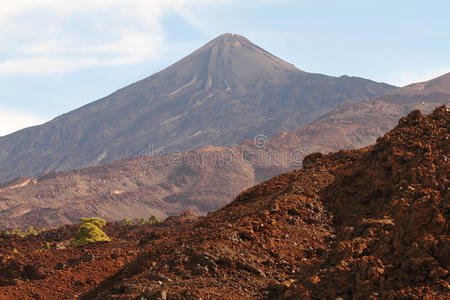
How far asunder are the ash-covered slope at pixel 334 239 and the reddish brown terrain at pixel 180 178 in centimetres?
8436

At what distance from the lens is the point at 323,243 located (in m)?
12.0

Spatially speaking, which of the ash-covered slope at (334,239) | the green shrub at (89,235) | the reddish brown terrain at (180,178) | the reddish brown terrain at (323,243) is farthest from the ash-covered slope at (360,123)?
the ash-covered slope at (334,239)

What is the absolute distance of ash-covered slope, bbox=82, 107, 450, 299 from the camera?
8.02m

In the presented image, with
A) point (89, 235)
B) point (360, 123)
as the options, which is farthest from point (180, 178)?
point (89, 235)

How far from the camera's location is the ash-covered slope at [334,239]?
→ 802 centimetres

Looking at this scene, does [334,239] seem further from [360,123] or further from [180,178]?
[360,123]

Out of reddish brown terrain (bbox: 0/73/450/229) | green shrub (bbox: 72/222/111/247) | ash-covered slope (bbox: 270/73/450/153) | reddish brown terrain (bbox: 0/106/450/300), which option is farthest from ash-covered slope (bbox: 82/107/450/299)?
ash-covered slope (bbox: 270/73/450/153)

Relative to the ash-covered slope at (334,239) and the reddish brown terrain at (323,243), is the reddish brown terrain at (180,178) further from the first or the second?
the ash-covered slope at (334,239)

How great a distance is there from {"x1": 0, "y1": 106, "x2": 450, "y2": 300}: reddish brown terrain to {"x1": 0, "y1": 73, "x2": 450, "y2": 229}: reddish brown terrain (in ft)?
269

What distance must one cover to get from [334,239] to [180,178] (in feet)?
403

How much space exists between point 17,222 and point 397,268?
93289 mm

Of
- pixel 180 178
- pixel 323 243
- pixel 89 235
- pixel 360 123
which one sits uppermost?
pixel 360 123

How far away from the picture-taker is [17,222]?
95.7m

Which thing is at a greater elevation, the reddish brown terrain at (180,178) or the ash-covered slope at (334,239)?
the ash-covered slope at (334,239)
